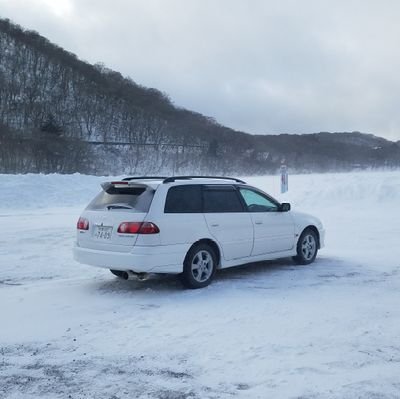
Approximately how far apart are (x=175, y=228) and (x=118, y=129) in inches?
3086

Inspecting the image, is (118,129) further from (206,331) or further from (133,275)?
(206,331)

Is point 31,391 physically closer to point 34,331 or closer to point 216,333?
point 34,331

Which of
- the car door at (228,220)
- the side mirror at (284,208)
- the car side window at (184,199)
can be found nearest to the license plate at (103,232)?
the car side window at (184,199)

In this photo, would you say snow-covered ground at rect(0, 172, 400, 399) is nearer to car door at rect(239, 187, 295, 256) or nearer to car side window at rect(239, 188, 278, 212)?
car door at rect(239, 187, 295, 256)

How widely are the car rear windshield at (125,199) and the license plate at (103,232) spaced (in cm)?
28

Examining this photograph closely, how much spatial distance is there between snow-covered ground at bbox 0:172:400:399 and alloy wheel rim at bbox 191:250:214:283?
229 mm

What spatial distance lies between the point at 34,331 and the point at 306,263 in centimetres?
525

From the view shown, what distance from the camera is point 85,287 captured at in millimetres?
7559

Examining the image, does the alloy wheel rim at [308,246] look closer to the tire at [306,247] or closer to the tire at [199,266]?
the tire at [306,247]

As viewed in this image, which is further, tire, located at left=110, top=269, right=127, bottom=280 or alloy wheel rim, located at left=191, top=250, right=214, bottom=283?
tire, located at left=110, top=269, right=127, bottom=280

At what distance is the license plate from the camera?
7062 mm

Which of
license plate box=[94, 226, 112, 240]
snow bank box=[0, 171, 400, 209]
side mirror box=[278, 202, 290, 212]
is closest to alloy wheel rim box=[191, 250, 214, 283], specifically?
license plate box=[94, 226, 112, 240]

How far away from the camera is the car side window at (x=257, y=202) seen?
27.4 feet

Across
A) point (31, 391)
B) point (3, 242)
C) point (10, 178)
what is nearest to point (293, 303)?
point (31, 391)
